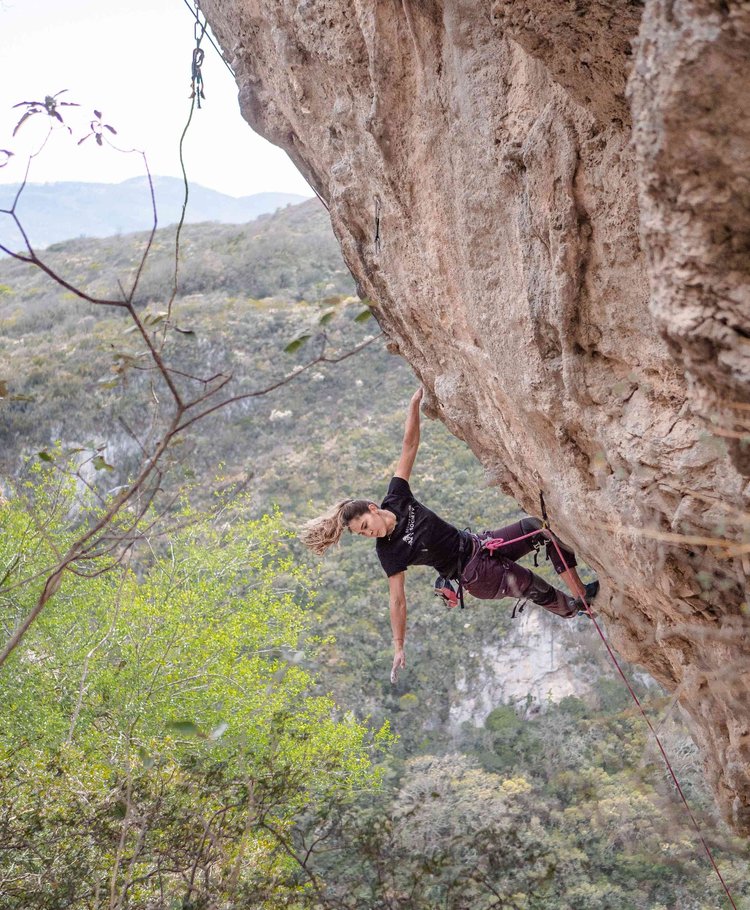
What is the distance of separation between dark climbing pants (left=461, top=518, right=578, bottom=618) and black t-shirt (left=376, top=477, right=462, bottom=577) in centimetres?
13

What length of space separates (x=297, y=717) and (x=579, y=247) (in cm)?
857

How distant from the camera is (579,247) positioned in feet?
8.90

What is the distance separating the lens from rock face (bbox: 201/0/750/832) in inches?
66.3

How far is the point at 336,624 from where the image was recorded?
16.3 metres

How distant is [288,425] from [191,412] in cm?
264

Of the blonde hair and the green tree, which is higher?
the blonde hair

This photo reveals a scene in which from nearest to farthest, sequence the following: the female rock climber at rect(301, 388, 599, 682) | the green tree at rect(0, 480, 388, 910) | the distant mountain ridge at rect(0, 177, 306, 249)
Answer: the female rock climber at rect(301, 388, 599, 682) < the green tree at rect(0, 480, 388, 910) < the distant mountain ridge at rect(0, 177, 306, 249)

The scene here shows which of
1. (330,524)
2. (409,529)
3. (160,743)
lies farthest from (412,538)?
(160,743)

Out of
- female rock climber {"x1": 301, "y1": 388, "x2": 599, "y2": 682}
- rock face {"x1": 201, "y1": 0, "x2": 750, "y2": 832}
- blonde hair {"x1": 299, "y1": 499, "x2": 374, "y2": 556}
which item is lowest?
female rock climber {"x1": 301, "y1": 388, "x2": 599, "y2": 682}

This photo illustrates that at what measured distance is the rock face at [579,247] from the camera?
168 centimetres

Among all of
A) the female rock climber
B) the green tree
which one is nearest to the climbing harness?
the female rock climber

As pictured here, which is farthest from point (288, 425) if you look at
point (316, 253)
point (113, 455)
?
point (316, 253)

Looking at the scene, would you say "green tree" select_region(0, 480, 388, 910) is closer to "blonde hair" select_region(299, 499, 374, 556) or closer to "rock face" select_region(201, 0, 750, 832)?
"blonde hair" select_region(299, 499, 374, 556)

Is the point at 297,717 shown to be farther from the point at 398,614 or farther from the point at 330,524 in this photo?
the point at 330,524
